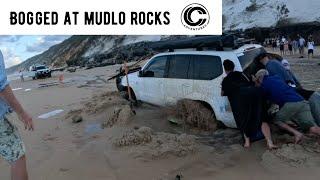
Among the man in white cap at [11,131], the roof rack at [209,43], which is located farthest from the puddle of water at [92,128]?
the man in white cap at [11,131]

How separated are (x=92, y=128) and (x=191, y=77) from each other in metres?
2.40

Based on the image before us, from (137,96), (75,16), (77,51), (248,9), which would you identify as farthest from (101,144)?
(77,51)

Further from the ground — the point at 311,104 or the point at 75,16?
the point at 75,16

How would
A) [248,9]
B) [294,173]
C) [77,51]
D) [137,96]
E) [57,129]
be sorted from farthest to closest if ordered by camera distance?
[77,51] → [248,9] → [137,96] → [57,129] → [294,173]

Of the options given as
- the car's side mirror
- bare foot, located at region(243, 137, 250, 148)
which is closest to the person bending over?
bare foot, located at region(243, 137, 250, 148)

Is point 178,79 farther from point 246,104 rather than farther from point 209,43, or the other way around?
point 246,104

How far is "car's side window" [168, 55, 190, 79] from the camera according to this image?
10355 mm

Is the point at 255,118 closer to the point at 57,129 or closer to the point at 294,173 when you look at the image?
the point at 294,173

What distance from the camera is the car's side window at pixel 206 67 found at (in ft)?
31.3

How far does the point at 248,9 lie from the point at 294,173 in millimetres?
63031

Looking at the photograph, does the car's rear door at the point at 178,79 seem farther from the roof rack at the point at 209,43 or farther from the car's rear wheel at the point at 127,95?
the car's rear wheel at the point at 127,95

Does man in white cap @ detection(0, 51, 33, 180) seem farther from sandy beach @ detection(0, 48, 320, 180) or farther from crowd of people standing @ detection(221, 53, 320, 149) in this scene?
crowd of people standing @ detection(221, 53, 320, 149)

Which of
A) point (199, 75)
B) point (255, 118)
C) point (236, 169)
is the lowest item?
point (236, 169)

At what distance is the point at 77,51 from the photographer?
360 ft
